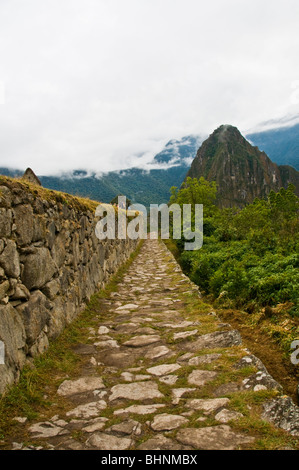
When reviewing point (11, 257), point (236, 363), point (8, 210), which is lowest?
point (236, 363)

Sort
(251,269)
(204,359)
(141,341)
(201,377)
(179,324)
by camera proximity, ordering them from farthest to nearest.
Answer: (251,269) < (179,324) < (141,341) < (204,359) < (201,377)

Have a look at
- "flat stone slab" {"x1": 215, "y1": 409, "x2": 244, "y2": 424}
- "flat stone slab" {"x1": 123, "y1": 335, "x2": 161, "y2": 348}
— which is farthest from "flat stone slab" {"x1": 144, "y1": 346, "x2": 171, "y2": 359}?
"flat stone slab" {"x1": 215, "y1": 409, "x2": 244, "y2": 424}

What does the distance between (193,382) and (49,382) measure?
1.57 metres

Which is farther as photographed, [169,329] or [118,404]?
[169,329]

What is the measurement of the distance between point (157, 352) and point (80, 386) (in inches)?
46.2

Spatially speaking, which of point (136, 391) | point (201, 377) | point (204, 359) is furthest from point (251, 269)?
point (136, 391)

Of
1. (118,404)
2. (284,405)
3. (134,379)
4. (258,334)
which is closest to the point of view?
(284,405)

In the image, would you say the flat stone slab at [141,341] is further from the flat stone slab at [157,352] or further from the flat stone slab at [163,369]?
the flat stone slab at [163,369]

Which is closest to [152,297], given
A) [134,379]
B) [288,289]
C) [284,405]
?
[288,289]

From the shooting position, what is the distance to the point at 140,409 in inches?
107

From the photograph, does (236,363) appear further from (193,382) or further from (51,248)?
(51,248)

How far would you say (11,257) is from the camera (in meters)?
3.07

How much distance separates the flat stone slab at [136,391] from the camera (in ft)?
9.71

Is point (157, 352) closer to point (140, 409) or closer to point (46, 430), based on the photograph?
point (140, 409)
